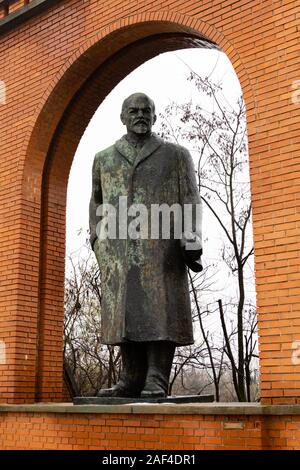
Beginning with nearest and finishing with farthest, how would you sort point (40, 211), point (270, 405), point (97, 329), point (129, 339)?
point (270, 405)
point (129, 339)
point (40, 211)
point (97, 329)

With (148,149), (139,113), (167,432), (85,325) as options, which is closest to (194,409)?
(167,432)

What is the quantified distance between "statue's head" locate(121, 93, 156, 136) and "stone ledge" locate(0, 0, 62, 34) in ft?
8.48

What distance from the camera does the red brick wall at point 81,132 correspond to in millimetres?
4641

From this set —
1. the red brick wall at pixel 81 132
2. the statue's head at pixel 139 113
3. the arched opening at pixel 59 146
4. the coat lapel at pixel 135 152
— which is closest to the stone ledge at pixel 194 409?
the red brick wall at pixel 81 132

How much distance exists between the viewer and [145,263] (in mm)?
4848

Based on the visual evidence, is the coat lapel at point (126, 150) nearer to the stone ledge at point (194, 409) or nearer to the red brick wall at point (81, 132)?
the red brick wall at point (81, 132)

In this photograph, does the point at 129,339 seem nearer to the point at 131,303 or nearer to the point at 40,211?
the point at 131,303

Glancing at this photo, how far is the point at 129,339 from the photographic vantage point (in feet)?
15.5

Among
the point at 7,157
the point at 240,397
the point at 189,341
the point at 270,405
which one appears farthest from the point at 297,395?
the point at 240,397

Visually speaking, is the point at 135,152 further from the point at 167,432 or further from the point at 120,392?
the point at 167,432

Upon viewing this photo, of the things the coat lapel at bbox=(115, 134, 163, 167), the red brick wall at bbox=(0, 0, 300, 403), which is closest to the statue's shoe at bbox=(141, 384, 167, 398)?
the red brick wall at bbox=(0, 0, 300, 403)

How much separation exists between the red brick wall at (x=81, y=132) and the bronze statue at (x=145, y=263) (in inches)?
25.2

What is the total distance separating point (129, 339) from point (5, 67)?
426cm

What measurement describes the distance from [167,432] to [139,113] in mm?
2620
